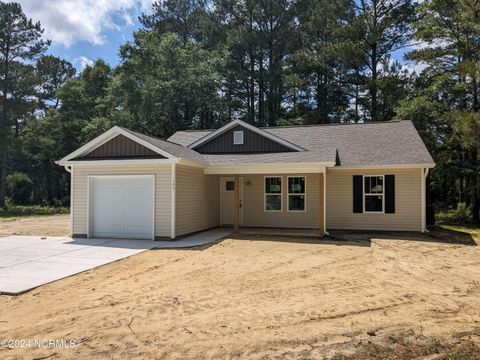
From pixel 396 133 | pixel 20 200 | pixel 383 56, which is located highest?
pixel 383 56

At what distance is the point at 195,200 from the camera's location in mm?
13078

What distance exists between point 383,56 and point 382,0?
3.64m

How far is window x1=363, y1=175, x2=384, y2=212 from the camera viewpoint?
13641 mm

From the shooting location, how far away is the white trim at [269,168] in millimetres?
12297

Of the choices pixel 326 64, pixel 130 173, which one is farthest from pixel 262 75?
pixel 130 173

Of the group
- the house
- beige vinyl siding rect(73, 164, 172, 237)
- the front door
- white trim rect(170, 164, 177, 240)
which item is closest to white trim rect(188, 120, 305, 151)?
the house

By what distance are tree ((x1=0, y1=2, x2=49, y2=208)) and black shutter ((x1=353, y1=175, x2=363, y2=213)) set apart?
77.9 feet

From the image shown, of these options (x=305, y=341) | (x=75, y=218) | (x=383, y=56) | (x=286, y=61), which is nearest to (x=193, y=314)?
(x=305, y=341)

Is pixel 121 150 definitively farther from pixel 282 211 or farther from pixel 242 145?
pixel 282 211

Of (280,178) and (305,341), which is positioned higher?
(280,178)

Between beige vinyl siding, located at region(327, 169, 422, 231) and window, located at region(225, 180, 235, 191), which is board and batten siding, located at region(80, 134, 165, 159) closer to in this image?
window, located at region(225, 180, 235, 191)

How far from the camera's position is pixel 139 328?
15.0ft

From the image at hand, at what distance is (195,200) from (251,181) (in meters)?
2.92

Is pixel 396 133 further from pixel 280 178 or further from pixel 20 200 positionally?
pixel 20 200
